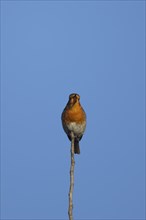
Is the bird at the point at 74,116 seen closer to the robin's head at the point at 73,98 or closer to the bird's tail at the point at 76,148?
the robin's head at the point at 73,98

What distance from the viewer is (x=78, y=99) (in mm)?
15500

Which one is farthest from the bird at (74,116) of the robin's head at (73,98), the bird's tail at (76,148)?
the bird's tail at (76,148)

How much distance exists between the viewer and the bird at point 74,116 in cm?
1562

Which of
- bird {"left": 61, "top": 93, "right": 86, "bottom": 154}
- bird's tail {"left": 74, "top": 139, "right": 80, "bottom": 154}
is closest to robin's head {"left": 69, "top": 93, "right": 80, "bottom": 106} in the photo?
bird {"left": 61, "top": 93, "right": 86, "bottom": 154}

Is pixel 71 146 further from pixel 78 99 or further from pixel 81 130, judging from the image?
pixel 81 130

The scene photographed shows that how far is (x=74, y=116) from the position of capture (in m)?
16.5

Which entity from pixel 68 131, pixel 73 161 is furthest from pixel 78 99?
pixel 73 161

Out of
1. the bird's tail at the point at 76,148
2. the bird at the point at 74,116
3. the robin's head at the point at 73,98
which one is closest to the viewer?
the robin's head at the point at 73,98

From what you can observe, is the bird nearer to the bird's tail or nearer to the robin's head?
the robin's head

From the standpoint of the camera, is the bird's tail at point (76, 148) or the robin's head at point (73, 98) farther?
the bird's tail at point (76, 148)

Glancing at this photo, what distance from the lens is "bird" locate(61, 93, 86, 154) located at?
51.2 feet

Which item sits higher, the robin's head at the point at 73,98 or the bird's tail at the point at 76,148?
the robin's head at the point at 73,98

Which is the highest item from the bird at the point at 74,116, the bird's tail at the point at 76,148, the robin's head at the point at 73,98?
the robin's head at the point at 73,98

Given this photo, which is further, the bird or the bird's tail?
the bird's tail
